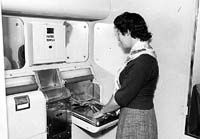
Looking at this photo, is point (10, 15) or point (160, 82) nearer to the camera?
point (10, 15)

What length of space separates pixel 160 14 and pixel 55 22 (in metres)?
0.86

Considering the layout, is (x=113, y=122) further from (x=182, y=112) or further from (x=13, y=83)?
(x=13, y=83)

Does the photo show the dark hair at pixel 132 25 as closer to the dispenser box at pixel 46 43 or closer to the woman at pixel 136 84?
the woman at pixel 136 84

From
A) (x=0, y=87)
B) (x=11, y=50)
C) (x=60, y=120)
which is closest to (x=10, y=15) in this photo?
(x=11, y=50)

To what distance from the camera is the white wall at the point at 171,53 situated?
1636mm

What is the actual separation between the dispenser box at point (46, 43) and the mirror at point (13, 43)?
0.20 ft

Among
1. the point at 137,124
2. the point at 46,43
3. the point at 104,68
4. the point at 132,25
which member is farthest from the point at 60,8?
the point at 137,124

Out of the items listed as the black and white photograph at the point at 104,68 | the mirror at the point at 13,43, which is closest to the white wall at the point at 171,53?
the black and white photograph at the point at 104,68

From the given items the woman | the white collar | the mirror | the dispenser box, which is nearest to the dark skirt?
the woman

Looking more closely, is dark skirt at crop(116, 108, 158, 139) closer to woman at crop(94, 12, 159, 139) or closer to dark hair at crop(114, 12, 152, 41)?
woman at crop(94, 12, 159, 139)

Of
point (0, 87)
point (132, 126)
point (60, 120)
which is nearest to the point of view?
point (0, 87)

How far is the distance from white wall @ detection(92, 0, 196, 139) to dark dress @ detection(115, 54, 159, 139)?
0.24 metres

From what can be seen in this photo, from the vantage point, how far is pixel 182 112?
1.71m

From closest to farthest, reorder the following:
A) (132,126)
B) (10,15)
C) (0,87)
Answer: (0,87)
(132,126)
(10,15)
